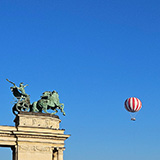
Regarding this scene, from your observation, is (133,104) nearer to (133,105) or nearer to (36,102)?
(133,105)

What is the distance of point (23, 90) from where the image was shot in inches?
2240

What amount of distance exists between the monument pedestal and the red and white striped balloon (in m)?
14.8

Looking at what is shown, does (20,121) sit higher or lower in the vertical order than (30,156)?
higher

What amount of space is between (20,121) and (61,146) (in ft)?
17.6

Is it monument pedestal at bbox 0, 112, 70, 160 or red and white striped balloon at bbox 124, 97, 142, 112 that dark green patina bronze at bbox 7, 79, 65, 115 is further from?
red and white striped balloon at bbox 124, 97, 142, 112

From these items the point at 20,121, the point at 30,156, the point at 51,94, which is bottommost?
the point at 30,156

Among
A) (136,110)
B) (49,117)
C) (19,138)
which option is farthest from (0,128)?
(136,110)

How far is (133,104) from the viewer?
67.6 m

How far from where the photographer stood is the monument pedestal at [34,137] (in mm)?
53688

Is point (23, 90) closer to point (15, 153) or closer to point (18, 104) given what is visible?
point (18, 104)

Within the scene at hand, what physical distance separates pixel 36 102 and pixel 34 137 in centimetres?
455

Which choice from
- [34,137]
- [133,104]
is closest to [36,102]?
[34,137]

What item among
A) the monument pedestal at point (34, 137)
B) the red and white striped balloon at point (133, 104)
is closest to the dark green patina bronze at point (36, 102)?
the monument pedestal at point (34, 137)

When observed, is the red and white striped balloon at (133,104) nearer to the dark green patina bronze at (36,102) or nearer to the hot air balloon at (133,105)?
the hot air balloon at (133,105)
